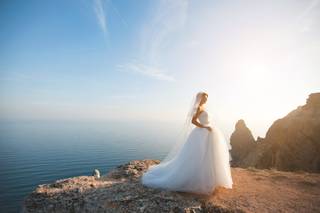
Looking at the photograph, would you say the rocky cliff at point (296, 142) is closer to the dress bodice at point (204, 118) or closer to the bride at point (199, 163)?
the bride at point (199, 163)

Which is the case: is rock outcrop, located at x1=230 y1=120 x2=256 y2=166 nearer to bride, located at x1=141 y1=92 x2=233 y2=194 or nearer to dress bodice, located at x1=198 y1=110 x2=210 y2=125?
bride, located at x1=141 y1=92 x2=233 y2=194

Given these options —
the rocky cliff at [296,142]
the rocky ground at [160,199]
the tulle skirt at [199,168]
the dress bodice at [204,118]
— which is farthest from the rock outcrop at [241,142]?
the dress bodice at [204,118]

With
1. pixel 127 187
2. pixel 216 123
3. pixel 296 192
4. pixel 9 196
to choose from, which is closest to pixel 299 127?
pixel 296 192

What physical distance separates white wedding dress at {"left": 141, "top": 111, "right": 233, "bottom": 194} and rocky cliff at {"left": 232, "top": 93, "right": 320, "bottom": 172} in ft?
94.7

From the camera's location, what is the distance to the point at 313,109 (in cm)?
3262

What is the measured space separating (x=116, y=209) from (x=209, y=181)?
3559 mm

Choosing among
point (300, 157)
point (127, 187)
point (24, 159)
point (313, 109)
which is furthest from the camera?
point (24, 159)

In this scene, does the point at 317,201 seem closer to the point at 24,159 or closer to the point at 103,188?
the point at 103,188

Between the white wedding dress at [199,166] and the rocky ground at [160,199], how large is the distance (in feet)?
1.07

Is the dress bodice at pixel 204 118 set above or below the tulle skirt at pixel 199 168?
above

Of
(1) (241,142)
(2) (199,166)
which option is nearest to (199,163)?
(2) (199,166)

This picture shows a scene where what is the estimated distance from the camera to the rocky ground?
6337 mm

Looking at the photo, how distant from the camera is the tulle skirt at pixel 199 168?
23.6 feet

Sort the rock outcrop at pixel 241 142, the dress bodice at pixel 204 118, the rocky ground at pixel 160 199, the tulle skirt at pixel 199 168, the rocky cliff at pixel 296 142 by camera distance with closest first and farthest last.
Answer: the rocky ground at pixel 160 199 → the tulle skirt at pixel 199 168 → the dress bodice at pixel 204 118 → the rocky cliff at pixel 296 142 → the rock outcrop at pixel 241 142
